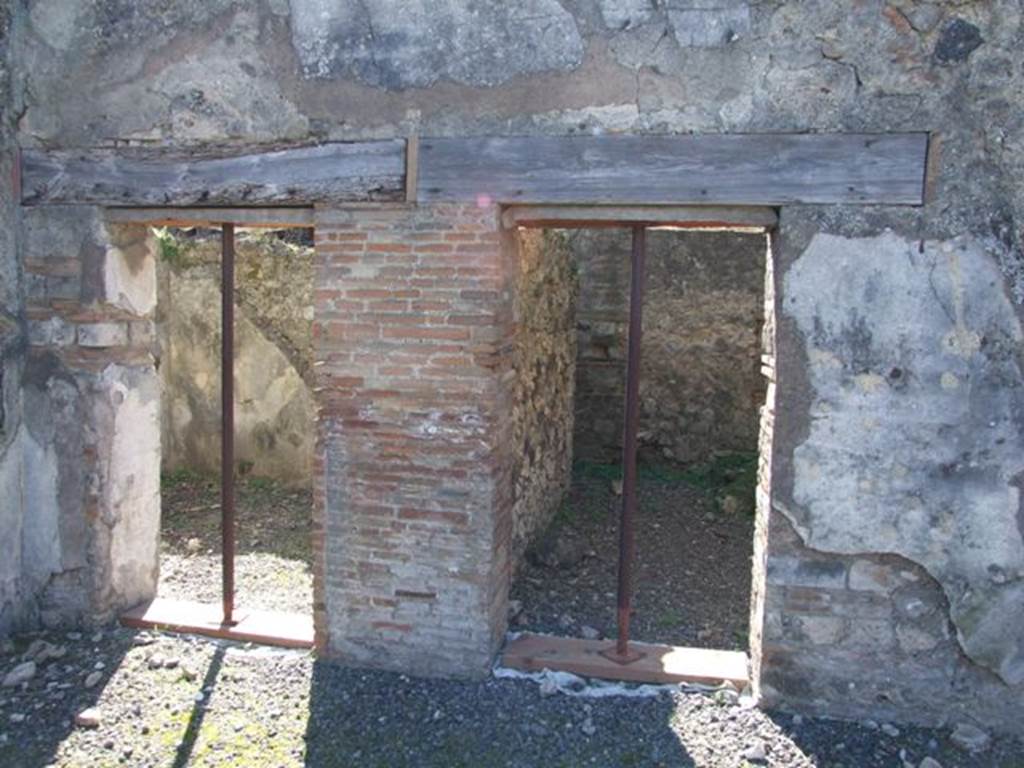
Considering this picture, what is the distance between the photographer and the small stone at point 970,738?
3771 mm

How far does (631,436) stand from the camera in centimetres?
434

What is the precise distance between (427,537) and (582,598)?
2.02 metres

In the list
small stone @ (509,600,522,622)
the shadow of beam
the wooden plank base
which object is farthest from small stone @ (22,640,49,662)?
small stone @ (509,600,522,622)

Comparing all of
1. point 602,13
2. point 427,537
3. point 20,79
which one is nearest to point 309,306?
point 20,79

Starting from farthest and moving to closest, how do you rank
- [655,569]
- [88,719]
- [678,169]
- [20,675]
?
[655,569] < [20,675] < [88,719] < [678,169]

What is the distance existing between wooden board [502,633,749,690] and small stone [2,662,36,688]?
2.44 m

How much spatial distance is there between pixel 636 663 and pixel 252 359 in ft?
17.8

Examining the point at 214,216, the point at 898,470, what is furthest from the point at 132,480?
the point at 898,470

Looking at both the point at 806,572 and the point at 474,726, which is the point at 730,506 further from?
the point at 474,726

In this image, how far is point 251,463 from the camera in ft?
27.7

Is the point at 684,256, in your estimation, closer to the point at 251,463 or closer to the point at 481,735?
the point at 251,463

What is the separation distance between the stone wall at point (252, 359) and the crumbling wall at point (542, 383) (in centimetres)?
251

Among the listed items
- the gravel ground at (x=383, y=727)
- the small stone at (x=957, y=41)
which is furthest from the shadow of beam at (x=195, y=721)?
the small stone at (x=957, y=41)

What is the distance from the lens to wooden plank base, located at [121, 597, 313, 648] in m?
4.73
